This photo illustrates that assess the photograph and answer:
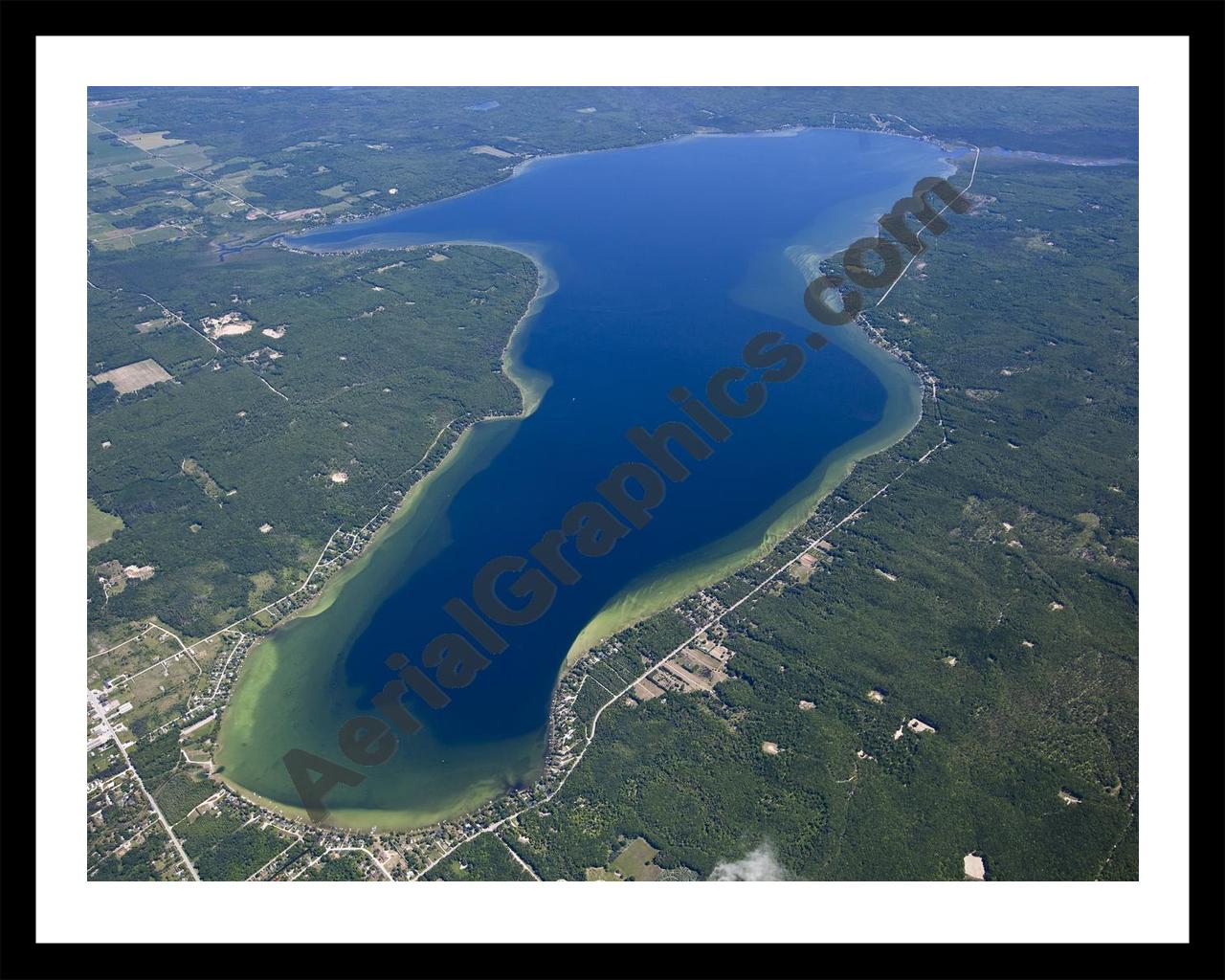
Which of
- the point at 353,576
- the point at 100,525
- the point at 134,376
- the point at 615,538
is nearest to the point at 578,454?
the point at 615,538

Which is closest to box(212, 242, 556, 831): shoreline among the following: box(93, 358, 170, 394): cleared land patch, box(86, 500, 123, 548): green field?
box(86, 500, 123, 548): green field

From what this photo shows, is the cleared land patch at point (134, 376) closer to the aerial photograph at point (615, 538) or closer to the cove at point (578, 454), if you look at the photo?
the aerial photograph at point (615, 538)

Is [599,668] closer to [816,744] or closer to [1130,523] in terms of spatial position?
[816,744]

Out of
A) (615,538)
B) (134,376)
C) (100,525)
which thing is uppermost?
(134,376)

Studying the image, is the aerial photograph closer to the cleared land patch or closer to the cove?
the cove

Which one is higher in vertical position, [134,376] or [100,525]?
[134,376]

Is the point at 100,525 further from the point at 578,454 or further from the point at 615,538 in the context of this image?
the point at 615,538
